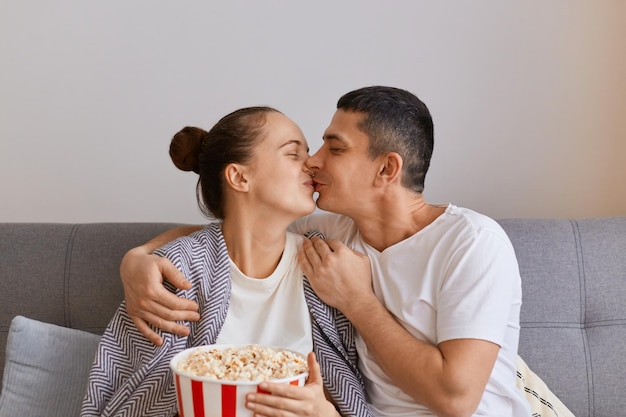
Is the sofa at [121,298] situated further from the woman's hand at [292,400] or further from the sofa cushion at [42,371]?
the woman's hand at [292,400]

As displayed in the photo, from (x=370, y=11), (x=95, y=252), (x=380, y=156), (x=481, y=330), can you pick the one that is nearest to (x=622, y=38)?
(x=370, y=11)

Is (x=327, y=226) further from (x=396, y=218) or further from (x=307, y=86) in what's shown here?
(x=307, y=86)

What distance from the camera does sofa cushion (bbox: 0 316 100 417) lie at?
185cm

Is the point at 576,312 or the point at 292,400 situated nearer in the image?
the point at 292,400

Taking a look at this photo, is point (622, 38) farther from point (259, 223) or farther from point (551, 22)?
point (259, 223)

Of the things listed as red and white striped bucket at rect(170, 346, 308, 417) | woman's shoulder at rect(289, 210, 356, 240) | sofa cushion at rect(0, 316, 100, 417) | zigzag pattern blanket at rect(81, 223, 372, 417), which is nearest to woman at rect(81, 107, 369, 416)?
zigzag pattern blanket at rect(81, 223, 372, 417)

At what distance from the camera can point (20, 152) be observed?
243 centimetres

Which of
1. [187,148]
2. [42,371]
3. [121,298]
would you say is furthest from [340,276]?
[42,371]

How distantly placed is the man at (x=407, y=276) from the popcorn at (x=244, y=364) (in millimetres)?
308

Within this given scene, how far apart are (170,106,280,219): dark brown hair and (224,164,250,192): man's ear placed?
0.01 metres

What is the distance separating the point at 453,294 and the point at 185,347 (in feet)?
A: 2.01

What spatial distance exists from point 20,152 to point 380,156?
1288 mm

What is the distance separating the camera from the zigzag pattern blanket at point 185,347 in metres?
1.63

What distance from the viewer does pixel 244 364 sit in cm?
132
